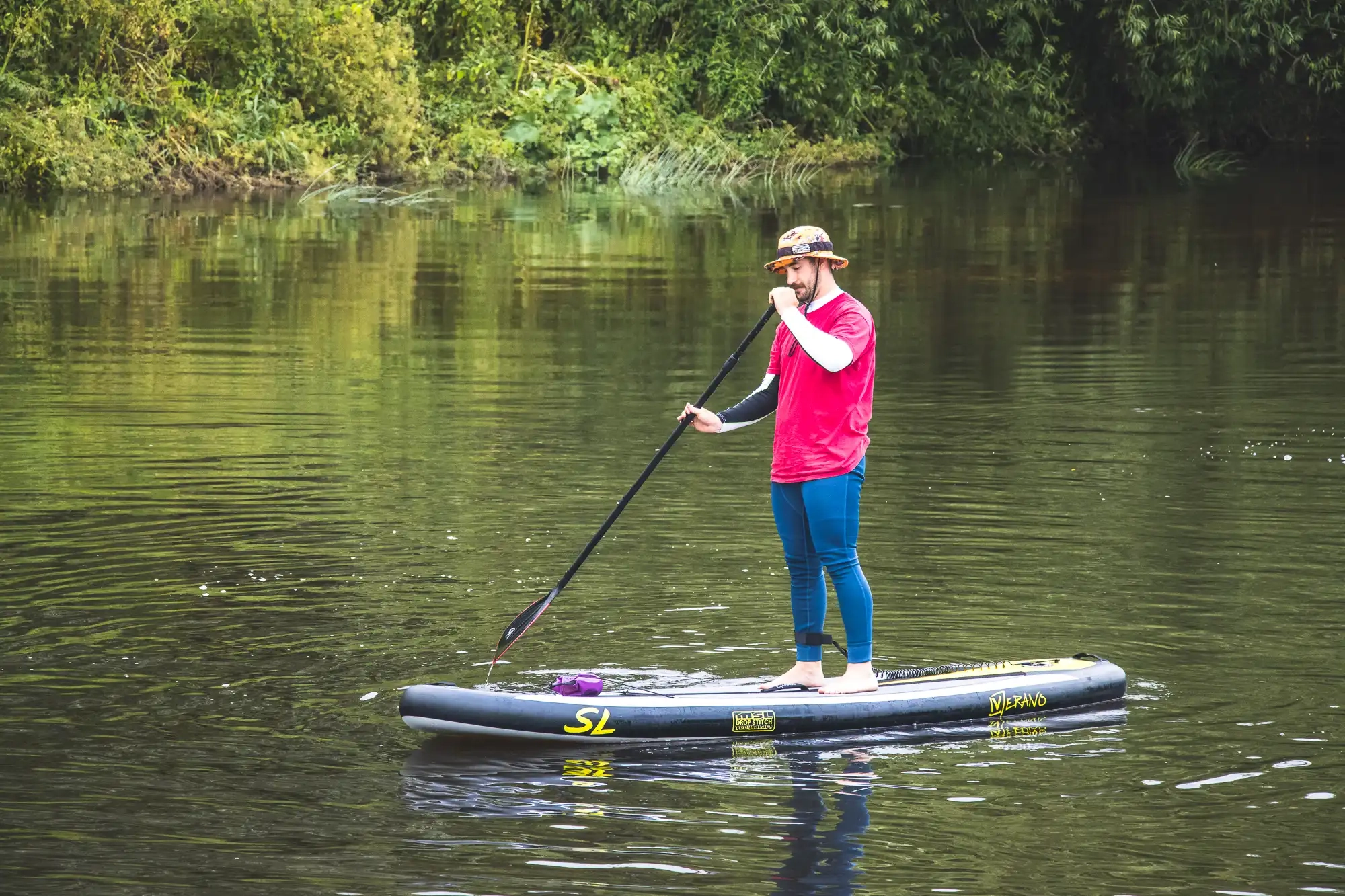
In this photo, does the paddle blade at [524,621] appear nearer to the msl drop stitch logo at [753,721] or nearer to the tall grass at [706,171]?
the msl drop stitch logo at [753,721]

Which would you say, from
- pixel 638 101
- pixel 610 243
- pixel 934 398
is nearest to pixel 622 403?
pixel 934 398

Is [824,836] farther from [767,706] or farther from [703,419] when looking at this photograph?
[703,419]

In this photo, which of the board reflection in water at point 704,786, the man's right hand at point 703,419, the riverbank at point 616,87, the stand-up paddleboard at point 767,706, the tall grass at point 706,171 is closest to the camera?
the board reflection in water at point 704,786

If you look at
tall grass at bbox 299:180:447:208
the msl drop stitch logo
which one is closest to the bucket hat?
the msl drop stitch logo

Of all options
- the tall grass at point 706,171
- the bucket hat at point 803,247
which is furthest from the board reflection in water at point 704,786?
the tall grass at point 706,171

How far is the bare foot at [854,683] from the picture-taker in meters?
7.28

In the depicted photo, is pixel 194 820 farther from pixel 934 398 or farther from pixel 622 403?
pixel 934 398

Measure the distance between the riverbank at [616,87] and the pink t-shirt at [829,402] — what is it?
2729 cm

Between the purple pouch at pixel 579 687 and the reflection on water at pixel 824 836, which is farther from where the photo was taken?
the purple pouch at pixel 579 687

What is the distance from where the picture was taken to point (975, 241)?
88.6 feet

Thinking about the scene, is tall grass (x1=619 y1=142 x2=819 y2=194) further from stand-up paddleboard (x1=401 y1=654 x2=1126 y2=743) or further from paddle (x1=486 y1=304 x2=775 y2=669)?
stand-up paddleboard (x1=401 y1=654 x2=1126 y2=743)

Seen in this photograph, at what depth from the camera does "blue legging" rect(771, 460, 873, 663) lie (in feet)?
23.6

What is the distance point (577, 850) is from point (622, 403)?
8466mm

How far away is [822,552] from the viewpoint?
7.25 m
